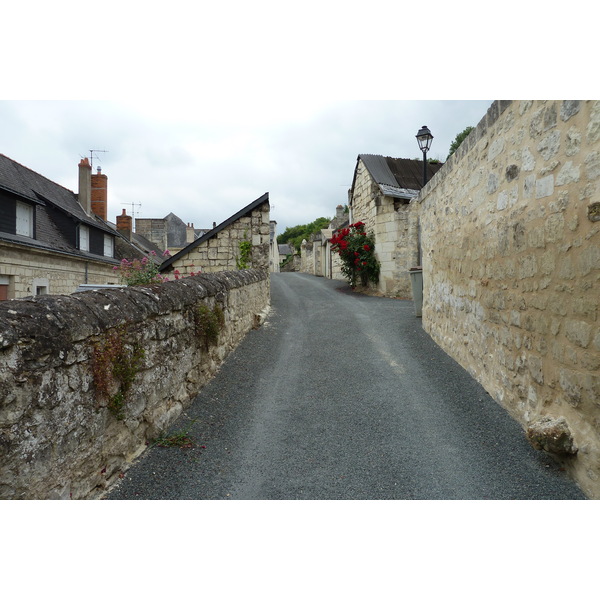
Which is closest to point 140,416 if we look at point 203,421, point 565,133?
point 203,421

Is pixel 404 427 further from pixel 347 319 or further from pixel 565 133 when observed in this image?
pixel 347 319

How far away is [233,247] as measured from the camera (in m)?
10.3

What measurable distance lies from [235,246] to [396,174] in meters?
7.36

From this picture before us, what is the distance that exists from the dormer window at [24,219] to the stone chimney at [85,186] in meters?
6.08

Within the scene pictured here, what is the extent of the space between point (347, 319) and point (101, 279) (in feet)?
45.4

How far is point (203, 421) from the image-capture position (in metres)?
3.75

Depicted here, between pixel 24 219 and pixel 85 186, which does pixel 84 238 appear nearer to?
pixel 24 219

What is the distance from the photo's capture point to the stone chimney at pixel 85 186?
19.3 metres

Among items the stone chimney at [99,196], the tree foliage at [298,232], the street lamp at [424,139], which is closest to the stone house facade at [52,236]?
the stone chimney at [99,196]

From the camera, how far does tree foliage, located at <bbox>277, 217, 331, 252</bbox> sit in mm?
54072

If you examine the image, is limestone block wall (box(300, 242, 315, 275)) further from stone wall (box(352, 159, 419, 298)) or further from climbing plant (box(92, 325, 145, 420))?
climbing plant (box(92, 325, 145, 420))

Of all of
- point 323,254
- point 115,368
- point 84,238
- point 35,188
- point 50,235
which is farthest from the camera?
point 323,254

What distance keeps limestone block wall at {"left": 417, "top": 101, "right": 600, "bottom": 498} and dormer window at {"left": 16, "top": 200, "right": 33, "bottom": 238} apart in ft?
44.0

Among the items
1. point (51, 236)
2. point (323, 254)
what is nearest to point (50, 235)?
point (51, 236)
